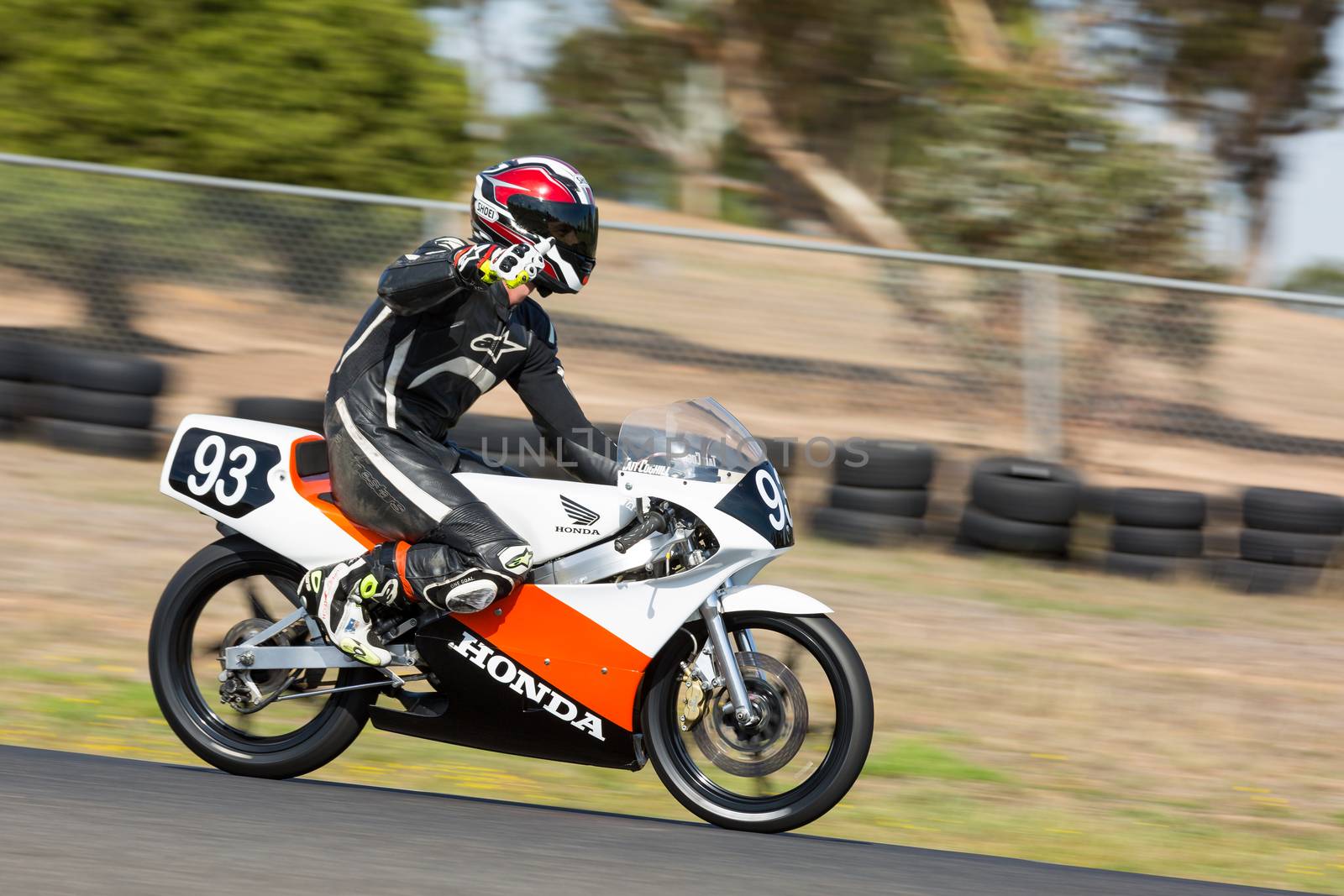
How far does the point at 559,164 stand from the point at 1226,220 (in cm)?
1375

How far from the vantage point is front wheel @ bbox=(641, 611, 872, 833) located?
454 cm

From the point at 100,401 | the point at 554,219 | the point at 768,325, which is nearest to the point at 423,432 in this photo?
the point at 554,219

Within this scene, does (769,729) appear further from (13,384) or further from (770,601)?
(13,384)

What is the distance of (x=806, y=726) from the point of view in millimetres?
4598

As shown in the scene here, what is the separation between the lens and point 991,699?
6.88m

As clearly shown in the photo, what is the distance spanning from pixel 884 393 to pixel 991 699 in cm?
382

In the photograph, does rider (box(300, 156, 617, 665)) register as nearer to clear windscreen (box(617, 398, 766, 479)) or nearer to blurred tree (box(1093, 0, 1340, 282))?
clear windscreen (box(617, 398, 766, 479))

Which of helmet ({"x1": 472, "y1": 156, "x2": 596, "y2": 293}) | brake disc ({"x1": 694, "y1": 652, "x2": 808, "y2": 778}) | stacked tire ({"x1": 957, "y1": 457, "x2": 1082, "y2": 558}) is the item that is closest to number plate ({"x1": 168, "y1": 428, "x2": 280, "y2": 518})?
helmet ({"x1": 472, "y1": 156, "x2": 596, "y2": 293})

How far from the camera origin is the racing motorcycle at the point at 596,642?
460 cm

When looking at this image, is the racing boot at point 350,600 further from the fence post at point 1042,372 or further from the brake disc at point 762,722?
the fence post at point 1042,372

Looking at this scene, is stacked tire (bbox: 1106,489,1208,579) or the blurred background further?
Result: stacked tire (bbox: 1106,489,1208,579)

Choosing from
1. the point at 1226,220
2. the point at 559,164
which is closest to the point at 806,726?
the point at 559,164

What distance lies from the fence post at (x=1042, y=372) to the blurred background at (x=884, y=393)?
0.03 m

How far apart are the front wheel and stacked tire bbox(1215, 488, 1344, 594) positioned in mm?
5583
